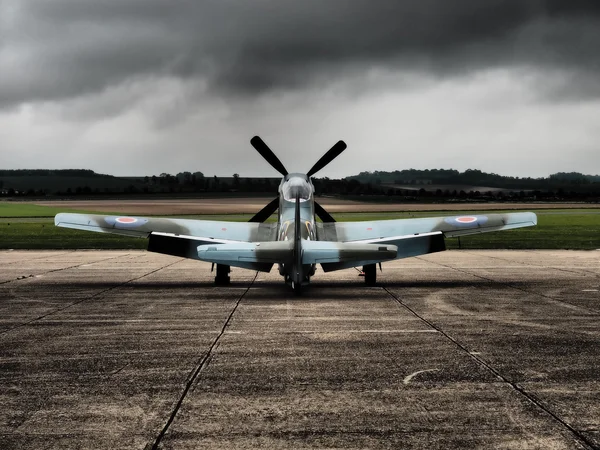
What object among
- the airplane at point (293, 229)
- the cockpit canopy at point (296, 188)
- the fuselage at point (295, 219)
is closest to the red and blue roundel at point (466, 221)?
the airplane at point (293, 229)

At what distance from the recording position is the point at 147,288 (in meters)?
20.2

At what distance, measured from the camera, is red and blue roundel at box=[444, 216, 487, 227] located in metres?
20.8

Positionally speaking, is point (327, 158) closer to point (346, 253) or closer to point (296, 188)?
point (296, 188)

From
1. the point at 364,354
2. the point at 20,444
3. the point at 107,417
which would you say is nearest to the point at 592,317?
the point at 364,354

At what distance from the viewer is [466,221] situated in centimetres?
2102

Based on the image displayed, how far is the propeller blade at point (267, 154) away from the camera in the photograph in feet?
71.2

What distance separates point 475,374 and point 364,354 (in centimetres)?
191

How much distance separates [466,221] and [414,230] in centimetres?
170

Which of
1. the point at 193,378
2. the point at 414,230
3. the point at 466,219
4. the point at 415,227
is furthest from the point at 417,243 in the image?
the point at 193,378

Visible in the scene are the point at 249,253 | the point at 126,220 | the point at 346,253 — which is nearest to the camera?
the point at 249,253

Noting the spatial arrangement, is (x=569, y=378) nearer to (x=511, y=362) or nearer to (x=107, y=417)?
(x=511, y=362)

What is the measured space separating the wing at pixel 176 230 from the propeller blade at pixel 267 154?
2230 mm

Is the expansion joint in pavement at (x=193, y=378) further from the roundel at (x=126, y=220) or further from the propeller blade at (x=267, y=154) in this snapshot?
the propeller blade at (x=267, y=154)

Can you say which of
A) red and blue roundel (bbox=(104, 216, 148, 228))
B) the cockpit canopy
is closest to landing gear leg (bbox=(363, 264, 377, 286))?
the cockpit canopy
